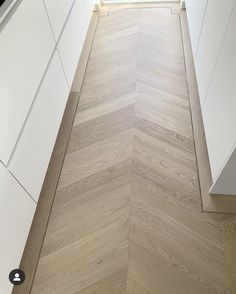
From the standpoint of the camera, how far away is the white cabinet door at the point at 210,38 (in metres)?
1.21

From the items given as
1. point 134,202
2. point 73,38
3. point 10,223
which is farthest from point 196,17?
point 10,223

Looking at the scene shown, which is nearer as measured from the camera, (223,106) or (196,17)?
(223,106)

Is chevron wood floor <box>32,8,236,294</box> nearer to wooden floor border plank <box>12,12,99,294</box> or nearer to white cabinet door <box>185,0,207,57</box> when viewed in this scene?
wooden floor border plank <box>12,12,99,294</box>

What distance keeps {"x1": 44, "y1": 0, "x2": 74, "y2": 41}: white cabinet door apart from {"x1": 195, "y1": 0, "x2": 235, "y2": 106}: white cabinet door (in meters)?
0.80

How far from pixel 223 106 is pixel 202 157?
0.42 m

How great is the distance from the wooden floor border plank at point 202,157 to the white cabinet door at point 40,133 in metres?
0.82

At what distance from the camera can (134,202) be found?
137 centimetres

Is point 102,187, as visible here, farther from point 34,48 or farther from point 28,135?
point 34,48

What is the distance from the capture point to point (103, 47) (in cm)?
221

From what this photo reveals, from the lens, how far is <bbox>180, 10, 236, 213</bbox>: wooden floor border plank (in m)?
1.35

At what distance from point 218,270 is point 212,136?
2.02 feet

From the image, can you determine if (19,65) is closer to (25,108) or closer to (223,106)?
(25,108)

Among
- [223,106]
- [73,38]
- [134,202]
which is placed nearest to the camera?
[223,106]

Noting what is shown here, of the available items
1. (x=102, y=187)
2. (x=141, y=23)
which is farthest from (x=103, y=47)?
(x=102, y=187)
